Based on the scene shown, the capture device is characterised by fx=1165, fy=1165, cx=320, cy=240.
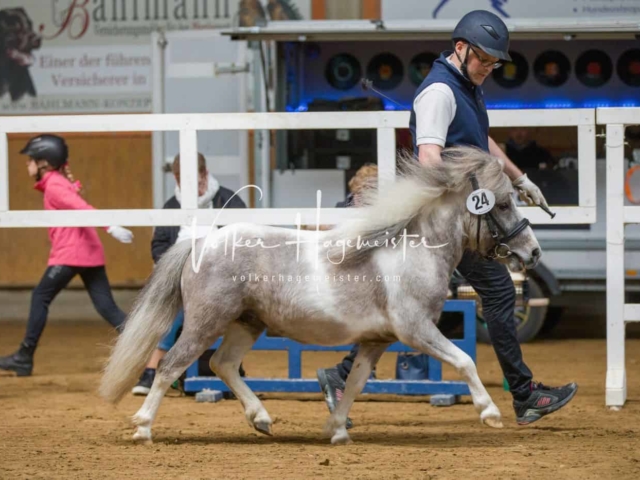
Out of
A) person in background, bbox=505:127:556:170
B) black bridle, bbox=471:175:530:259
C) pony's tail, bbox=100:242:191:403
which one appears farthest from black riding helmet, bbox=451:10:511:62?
person in background, bbox=505:127:556:170

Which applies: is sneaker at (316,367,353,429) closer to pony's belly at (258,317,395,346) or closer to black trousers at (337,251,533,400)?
pony's belly at (258,317,395,346)

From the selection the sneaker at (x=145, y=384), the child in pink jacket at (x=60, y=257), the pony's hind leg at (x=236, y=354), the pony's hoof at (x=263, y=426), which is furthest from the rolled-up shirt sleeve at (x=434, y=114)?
the child in pink jacket at (x=60, y=257)

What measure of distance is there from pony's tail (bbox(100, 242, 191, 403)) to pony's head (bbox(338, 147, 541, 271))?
0.92 m

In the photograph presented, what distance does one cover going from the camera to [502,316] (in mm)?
6219

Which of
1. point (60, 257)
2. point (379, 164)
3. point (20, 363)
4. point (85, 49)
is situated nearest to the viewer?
point (379, 164)

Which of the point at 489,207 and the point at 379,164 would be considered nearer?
the point at 489,207

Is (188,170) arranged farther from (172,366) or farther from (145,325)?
(172,366)

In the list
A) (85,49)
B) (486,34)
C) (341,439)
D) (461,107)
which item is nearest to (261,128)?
(461,107)

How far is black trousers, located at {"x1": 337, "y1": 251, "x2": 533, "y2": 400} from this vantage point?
620 centimetres

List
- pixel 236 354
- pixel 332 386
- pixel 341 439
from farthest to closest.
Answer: pixel 332 386
pixel 236 354
pixel 341 439

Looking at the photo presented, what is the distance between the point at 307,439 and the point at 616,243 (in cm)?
232

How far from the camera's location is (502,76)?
11391 mm

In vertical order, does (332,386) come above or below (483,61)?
below

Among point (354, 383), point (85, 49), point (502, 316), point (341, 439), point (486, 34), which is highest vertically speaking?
point (85, 49)
